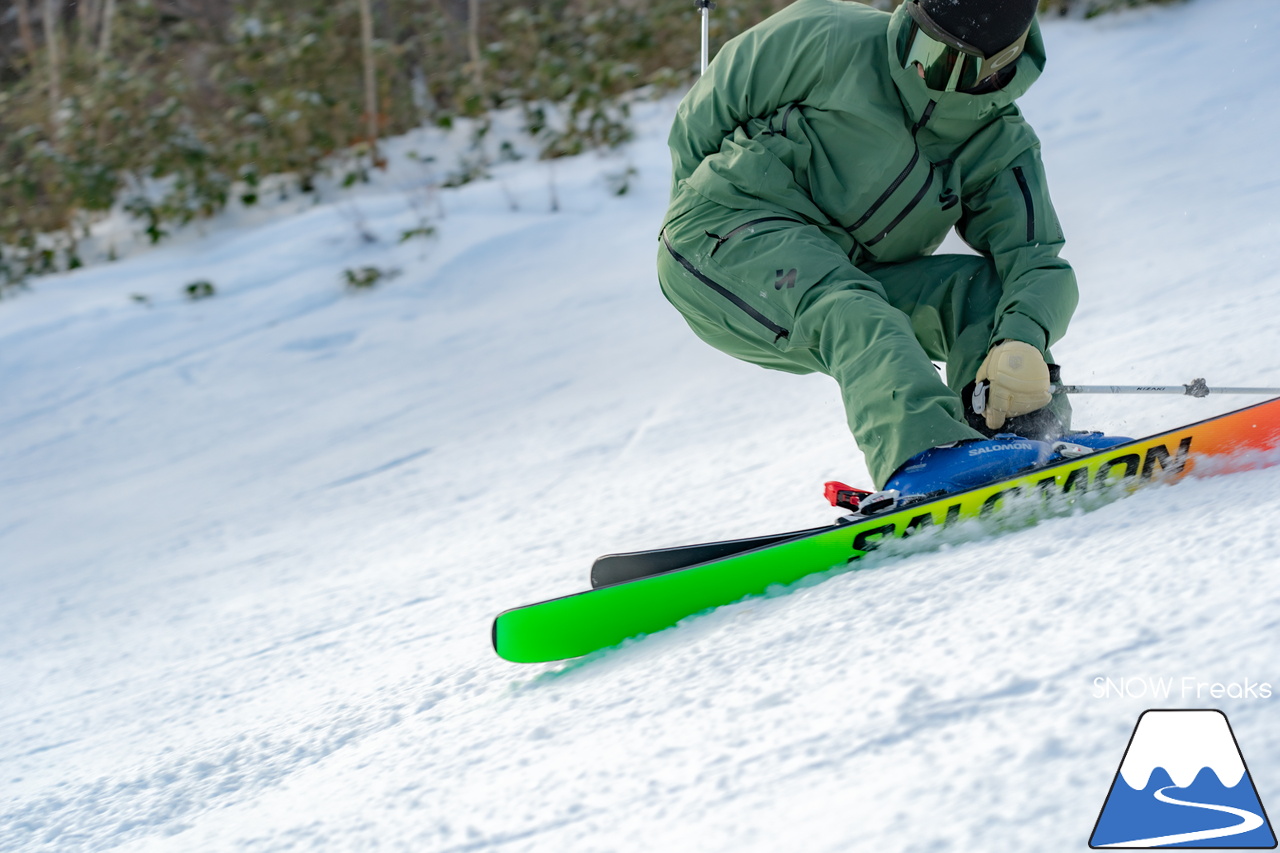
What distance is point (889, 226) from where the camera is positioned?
2.29 meters

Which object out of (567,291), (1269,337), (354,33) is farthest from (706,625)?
(354,33)

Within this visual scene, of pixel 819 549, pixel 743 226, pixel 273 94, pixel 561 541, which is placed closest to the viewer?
pixel 819 549

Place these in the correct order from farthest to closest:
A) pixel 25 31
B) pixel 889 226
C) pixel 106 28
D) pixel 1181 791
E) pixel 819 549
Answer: pixel 25 31
pixel 106 28
pixel 889 226
pixel 819 549
pixel 1181 791

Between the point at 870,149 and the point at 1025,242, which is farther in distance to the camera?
the point at 1025,242

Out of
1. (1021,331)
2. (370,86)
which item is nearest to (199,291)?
(370,86)

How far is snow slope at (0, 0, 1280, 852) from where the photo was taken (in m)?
1.24

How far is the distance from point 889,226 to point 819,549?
835 millimetres

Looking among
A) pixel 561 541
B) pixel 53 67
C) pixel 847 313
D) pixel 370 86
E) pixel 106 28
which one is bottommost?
pixel 561 541

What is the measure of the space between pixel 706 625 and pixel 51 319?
6034 millimetres

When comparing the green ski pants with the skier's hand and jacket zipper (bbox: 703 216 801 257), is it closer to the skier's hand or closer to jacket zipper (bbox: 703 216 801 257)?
jacket zipper (bbox: 703 216 801 257)

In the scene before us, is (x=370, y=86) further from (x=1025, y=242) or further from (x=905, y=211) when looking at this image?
(x=1025, y=242)

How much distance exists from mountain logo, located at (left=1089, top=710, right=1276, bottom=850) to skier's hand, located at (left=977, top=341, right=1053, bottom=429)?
3.21ft

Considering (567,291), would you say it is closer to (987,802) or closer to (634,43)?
(634,43)

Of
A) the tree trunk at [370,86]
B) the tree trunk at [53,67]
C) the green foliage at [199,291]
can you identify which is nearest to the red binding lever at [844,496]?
the green foliage at [199,291]
